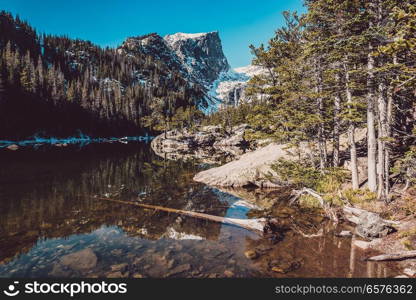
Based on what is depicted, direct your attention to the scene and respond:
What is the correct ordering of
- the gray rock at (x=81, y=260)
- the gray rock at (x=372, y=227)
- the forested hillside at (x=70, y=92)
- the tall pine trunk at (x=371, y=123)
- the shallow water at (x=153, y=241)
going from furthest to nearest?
the forested hillside at (x=70, y=92) → the tall pine trunk at (x=371, y=123) → the gray rock at (x=372, y=227) → the gray rock at (x=81, y=260) → the shallow water at (x=153, y=241)

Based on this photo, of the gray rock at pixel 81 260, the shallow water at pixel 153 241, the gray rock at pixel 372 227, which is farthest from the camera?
the gray rock at pixel 372 227

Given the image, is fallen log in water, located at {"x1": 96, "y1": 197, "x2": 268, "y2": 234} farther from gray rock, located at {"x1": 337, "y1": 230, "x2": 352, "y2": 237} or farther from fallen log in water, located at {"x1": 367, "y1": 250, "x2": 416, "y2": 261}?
fallen log in water, located at {"x1": 367, "y1": 250, "x2": 416, "y2": 261}

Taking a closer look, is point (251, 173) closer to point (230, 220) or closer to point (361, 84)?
point (230, 220)

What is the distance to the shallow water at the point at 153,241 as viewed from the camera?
23.8ft

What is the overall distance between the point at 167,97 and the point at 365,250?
6659 inches

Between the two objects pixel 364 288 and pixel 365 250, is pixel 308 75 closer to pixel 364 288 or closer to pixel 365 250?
pixel 365 250

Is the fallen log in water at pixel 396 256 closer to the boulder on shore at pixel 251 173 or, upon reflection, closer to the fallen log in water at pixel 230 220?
the fallen log in water at pixel 230 220

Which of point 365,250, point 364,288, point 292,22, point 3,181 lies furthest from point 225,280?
point 3,181

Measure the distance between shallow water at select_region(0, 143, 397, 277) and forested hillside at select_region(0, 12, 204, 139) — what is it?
67885 millimetres

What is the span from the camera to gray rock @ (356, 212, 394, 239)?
27.8 ft

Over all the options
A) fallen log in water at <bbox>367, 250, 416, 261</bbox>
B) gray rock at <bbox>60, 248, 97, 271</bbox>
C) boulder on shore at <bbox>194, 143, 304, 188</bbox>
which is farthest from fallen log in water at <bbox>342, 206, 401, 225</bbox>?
gray rock at <bbox>60, 248, 97, 271</bbox>
